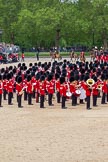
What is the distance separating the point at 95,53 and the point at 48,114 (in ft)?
111

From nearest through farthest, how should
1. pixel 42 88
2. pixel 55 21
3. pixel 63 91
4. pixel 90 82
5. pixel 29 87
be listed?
pixel 63 91
pixel 90 82
pixel 42 88
pixel 29 87
pixel 55 21

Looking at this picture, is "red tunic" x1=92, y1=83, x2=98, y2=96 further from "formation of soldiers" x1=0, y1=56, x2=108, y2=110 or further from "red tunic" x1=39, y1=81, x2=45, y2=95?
"red tunic" x1=39, y1=81, x2=45, y2=95

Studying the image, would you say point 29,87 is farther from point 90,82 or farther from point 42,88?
point 90,82

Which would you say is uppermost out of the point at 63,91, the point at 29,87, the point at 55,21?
the point at 55,21

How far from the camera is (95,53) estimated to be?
171ft

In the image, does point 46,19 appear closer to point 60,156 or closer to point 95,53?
point 95,53

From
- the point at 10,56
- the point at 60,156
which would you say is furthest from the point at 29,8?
the point at 60,156

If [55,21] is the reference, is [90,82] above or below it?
below

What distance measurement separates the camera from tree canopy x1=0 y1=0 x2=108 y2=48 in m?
65.7

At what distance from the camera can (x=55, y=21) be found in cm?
6462

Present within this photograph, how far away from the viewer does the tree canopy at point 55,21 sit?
216 ft

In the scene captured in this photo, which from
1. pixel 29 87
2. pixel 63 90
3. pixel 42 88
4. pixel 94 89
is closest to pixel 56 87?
pixel 42 88

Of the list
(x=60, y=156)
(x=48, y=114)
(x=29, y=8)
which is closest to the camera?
(x=60, y=156)

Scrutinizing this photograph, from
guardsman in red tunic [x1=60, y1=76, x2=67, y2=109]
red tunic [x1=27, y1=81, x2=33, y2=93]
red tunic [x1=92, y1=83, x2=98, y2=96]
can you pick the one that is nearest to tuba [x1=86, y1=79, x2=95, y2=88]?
red tunic [x1=92, y1=83, x2=98, y2=96]
